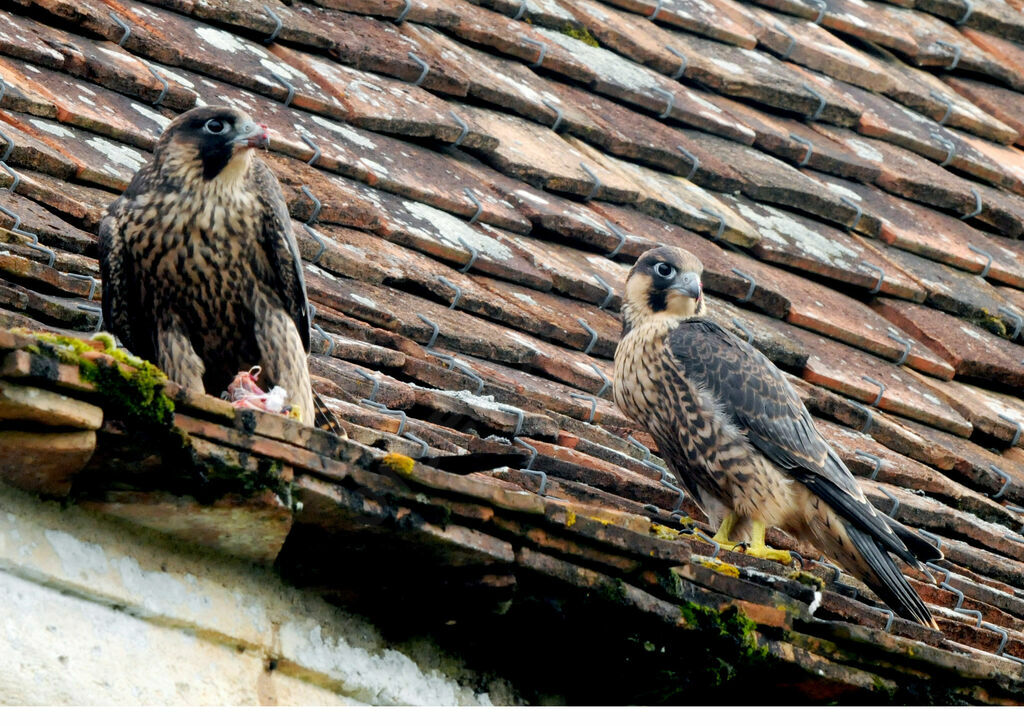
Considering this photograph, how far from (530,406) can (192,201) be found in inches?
39.5

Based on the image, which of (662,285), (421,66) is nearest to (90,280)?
(662,285)

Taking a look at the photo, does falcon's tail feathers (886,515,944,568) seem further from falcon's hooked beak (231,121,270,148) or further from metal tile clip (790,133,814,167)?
metal tile clip (790,133,814,167)

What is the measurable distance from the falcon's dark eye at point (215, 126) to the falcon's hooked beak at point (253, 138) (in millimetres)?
Answer: 42

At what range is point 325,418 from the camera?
3.75 meters

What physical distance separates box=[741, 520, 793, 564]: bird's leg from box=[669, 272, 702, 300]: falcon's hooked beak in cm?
71

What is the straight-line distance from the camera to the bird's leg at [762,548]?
467 centimetres

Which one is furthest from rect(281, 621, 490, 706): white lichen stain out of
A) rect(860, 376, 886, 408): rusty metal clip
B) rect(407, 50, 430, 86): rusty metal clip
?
rect(407, 50, 430, 86): rusty metal clip

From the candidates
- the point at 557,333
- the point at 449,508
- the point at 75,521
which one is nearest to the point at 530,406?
the point at 557,333

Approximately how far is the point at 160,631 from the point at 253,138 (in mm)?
1515

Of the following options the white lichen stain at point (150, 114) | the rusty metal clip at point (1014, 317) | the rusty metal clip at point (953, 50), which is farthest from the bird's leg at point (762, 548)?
the rusty metal clip at point (953, 50)

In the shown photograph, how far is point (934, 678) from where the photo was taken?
3.79m

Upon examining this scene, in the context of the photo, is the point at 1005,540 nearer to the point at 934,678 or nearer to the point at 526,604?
the point at 934,678

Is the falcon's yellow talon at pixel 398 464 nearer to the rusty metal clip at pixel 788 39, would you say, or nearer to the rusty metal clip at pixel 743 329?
the rusty metal clip at pixel 743 329

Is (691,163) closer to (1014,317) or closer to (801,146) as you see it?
(801,146)
